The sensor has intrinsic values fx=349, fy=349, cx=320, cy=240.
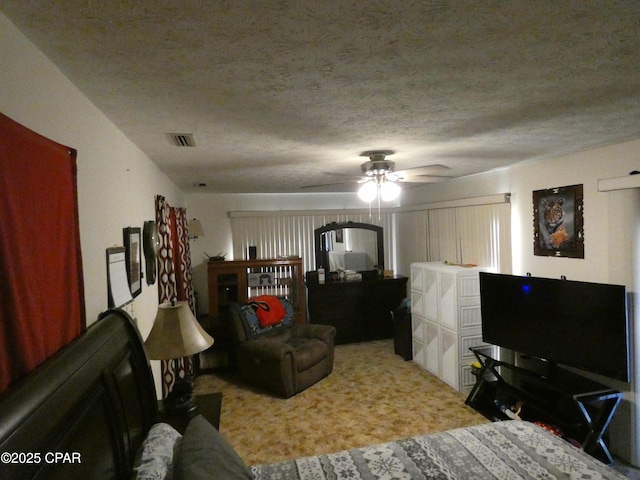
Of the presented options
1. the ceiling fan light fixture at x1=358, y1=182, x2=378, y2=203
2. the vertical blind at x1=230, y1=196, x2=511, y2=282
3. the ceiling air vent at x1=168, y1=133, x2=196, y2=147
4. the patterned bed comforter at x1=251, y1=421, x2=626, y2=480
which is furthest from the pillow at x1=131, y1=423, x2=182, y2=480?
the vertical blind at x1=230, y1=196, x2=511, y2=282

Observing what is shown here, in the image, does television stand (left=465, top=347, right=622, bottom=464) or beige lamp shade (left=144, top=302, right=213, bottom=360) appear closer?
beige lamp shade (left=144, top=302, right=213, bottom=360)

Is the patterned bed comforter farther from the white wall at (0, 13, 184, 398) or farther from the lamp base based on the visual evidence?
the white wall at (0, 13, 184, 398)

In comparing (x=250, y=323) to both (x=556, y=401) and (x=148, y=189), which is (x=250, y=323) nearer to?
(x=148, y=189)

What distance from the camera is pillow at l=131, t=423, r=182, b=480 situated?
49.4 inches

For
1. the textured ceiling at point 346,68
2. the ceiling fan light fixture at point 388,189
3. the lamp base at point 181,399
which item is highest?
the textured ceiling at point 346,68

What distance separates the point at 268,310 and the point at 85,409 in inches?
128

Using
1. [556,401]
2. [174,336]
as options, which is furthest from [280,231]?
[556,401]

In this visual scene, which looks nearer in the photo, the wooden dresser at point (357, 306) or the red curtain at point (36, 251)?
the red curtain at point (36, 251)

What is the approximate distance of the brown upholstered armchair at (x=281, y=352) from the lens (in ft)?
11.8

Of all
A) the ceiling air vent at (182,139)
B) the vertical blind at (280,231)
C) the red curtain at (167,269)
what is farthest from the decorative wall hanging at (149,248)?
the vertical blind at (280,231)

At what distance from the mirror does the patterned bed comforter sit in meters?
3.87

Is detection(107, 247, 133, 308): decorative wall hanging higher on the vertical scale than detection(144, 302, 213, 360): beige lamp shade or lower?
higher

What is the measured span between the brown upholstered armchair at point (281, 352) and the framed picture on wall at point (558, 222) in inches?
96.8

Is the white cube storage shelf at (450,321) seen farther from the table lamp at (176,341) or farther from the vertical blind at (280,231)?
the table lamp at (176,341)
